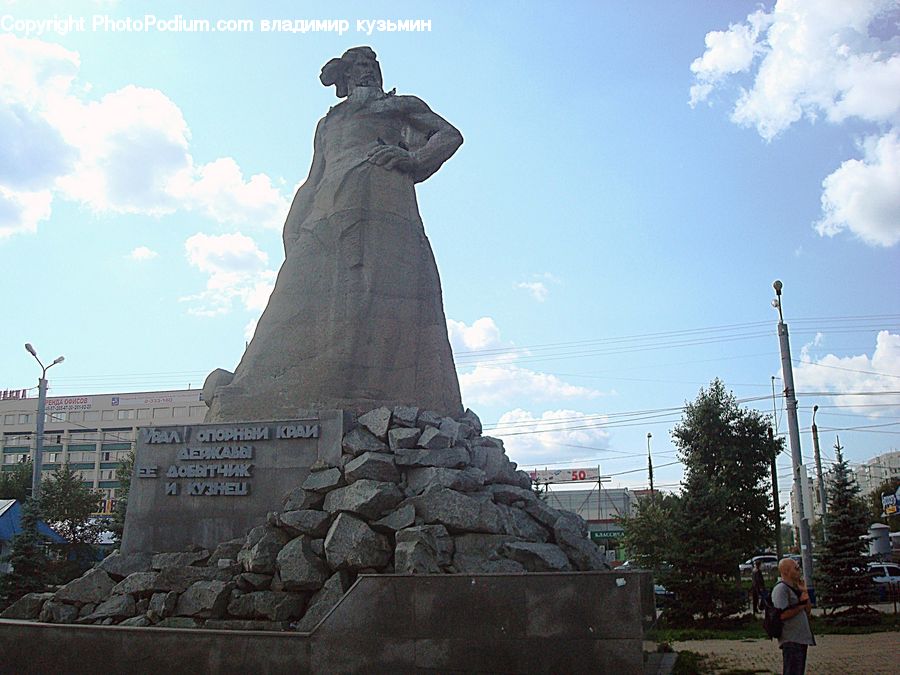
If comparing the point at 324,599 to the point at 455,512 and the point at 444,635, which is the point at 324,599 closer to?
→ the point at 455,512

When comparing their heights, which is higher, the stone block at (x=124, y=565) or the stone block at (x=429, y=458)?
the stone block at (x=429, y=458)

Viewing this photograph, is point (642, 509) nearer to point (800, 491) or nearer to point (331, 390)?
point (800, 491)

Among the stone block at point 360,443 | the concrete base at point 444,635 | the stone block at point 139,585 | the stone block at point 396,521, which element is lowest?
the concrete base at point 444,635

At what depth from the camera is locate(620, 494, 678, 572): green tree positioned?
2014 centimetres

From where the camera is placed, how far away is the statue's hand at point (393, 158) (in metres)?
11.4

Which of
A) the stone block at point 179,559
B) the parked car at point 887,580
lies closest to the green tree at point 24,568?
the stone block at point 179,559

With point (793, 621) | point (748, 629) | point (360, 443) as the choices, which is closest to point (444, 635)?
point (793, 621)

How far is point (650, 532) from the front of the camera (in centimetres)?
2134

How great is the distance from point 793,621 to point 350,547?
3886 mm

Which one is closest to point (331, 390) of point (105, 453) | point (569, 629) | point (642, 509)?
point (569, 629)

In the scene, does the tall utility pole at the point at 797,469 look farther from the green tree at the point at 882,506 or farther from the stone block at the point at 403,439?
the green tree at the point at 882,506

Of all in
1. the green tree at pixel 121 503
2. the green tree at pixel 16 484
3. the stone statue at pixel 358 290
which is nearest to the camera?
the stone statue at pixel 358 290

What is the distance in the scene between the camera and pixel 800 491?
18.6 meters

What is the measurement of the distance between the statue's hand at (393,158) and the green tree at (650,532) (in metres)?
11.3
